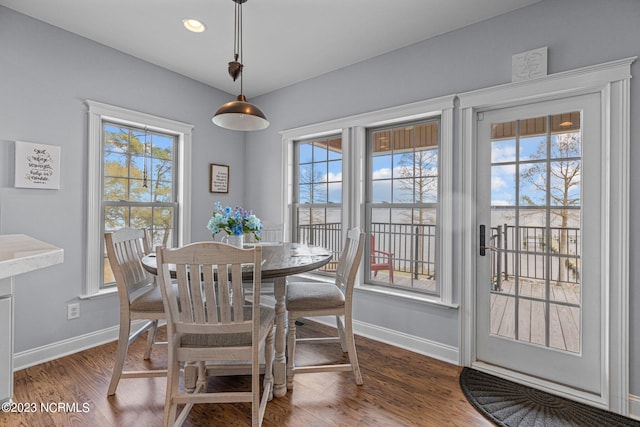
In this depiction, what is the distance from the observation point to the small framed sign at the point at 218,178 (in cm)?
390

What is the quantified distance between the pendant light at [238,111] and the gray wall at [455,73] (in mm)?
1115

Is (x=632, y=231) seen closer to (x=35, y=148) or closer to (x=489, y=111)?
(x=489, y=111)

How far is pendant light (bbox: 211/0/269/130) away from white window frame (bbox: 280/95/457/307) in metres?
1.07

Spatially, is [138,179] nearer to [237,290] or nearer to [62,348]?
[62,348]

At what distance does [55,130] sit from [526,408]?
4.02 meters

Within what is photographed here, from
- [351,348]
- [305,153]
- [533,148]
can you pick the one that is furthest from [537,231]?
[305,153]

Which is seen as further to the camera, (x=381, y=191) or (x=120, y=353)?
(x=381, y=191)

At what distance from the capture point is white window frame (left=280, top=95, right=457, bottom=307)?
267 centimetres

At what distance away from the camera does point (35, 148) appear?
2.52 meters

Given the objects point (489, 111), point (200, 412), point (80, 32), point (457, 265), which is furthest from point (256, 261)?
point (80, 32)

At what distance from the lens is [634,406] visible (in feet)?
6.46

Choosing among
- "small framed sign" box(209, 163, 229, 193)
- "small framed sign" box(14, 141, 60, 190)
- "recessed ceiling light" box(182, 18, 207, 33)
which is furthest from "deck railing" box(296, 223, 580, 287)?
"small framed sign" box(14, 141, 60, 190)

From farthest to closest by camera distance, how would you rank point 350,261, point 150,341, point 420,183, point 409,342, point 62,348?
point 420,183, point 409,342, point 62,348, point 150,341, point 350,261

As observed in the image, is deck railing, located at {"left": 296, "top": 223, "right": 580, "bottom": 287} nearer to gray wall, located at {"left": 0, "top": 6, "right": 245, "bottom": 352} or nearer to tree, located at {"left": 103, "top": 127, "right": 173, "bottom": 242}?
tree, located at {"left": 103, "top": 127, "right": 173, "bottom": 242}
